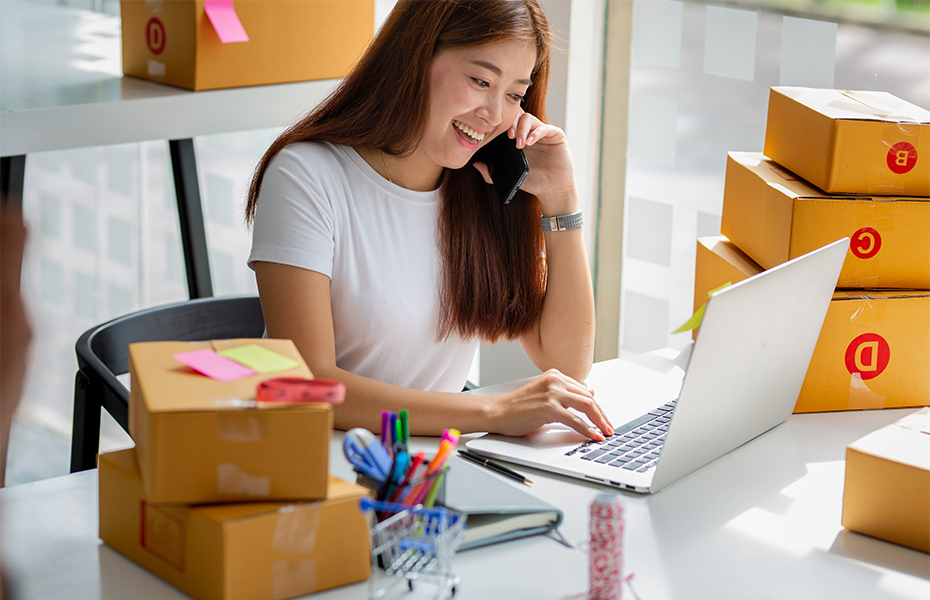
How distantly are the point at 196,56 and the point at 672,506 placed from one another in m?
1.56

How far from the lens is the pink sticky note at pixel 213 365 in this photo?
825 millimetres

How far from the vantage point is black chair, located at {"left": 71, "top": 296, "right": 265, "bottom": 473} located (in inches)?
58.1

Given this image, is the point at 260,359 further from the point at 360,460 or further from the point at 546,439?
the point at 546,439

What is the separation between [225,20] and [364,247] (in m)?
0.94

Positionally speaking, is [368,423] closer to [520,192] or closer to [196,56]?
[520,192]

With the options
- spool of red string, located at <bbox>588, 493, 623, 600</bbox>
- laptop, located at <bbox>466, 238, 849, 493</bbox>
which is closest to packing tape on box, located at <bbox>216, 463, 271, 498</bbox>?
spool of red string, located at <bbox>588, 493, 623, 600</bbox>

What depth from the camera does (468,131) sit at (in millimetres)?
1466

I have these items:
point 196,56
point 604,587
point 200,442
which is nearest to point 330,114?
point 196,56

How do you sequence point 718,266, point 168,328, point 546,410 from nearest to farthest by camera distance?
point 546,410, point 718,266, point 168,328

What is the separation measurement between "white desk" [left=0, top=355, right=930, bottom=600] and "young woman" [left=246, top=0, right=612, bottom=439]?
0.19 meters

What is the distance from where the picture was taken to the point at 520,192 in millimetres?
1633

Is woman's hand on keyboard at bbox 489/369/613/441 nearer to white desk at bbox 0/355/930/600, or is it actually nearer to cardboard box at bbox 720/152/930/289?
white desk at bbox 0/355/930/600

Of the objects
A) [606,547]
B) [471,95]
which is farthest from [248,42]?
[606,547]

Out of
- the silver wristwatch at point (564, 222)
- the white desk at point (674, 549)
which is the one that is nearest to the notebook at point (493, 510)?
the white desk at point (674, 549)
